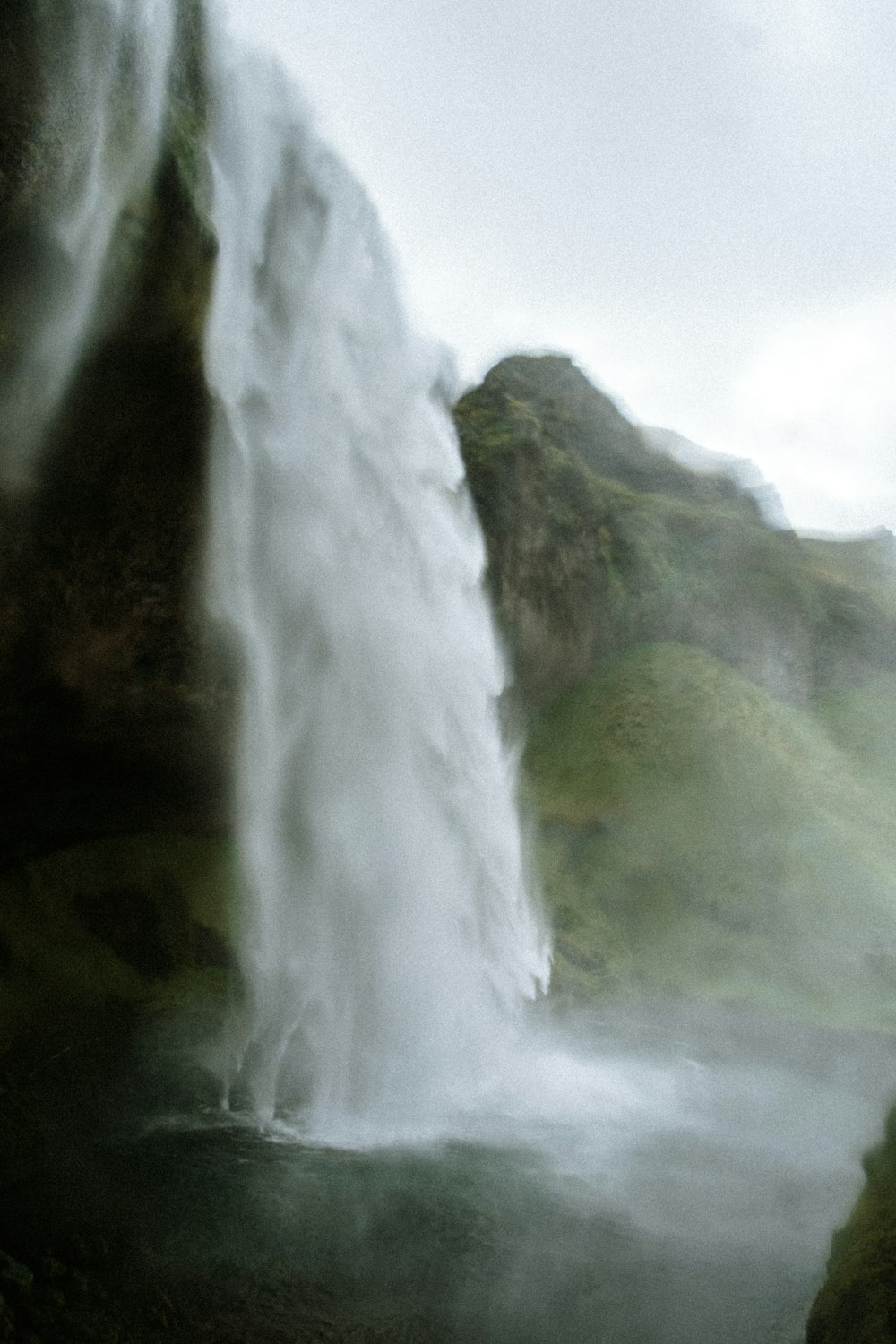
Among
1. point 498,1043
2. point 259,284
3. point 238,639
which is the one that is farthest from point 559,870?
point 259,284

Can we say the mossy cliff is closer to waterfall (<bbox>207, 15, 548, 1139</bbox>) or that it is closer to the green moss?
the green moss

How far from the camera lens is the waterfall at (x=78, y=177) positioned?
947 centimetres

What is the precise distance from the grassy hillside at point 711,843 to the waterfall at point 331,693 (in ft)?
22.7

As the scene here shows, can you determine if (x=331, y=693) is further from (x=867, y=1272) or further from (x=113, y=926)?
(x=867, y=1272)

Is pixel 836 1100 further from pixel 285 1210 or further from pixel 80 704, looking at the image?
pixel 80 704

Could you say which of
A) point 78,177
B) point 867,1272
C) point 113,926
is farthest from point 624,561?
point 867,1272

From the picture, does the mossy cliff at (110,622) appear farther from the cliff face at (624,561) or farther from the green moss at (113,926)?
the cliff face at (624,561)

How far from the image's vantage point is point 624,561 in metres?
37.3

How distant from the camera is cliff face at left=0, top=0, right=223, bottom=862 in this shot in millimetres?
9781

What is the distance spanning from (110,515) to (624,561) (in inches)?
1067

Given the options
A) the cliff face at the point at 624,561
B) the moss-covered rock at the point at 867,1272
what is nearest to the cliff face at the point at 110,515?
the moss-covered rock at the point at 867,1272

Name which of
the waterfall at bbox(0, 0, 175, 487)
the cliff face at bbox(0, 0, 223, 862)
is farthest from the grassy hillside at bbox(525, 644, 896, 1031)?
the waterfall at bbox(0, 0, 175, 487)

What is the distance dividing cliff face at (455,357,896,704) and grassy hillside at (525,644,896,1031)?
6.89 feet

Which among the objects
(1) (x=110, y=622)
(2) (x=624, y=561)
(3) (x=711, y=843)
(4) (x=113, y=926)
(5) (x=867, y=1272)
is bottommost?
(5) (x=867, y=1272)
